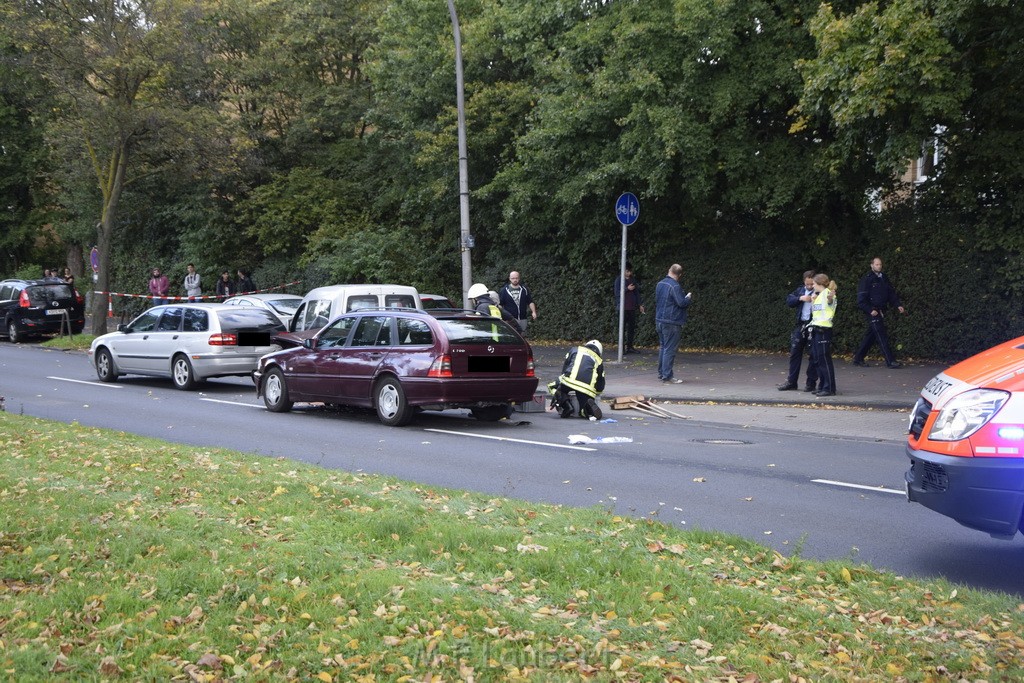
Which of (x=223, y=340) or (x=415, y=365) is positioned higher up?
(x=223, y=340)

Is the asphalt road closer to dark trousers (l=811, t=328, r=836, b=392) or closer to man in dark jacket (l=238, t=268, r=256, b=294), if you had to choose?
dark trousers (l=811, t=328, r=836, b=392)

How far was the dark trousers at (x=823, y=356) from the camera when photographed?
1681 centimetres

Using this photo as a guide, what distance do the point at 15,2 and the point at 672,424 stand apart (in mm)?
21185

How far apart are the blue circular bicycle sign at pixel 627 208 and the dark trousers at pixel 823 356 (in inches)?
201

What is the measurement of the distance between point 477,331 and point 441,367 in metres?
0.79

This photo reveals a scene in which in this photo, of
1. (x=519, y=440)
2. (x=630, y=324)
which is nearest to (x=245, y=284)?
(x=630, y=324)

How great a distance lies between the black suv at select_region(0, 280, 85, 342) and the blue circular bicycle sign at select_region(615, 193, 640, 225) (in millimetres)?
19278

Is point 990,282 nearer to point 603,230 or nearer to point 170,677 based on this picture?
point 603,230

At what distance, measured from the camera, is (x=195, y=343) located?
1956 cm

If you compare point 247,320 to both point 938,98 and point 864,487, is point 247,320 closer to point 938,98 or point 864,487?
point 938,98

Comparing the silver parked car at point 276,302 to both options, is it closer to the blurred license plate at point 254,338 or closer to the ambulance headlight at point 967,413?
the blurred license plate at point 254,338

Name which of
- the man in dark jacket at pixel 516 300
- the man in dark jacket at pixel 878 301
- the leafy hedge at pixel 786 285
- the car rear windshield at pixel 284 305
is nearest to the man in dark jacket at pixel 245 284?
the leafy hedge at pixel 786 285

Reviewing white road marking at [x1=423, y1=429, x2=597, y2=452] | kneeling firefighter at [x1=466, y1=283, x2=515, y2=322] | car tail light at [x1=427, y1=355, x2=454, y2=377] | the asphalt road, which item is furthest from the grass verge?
kneeling firefighter at [x1=466, y1=283, x2=515, y2=322]

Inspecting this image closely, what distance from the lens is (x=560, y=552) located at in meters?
6.46
